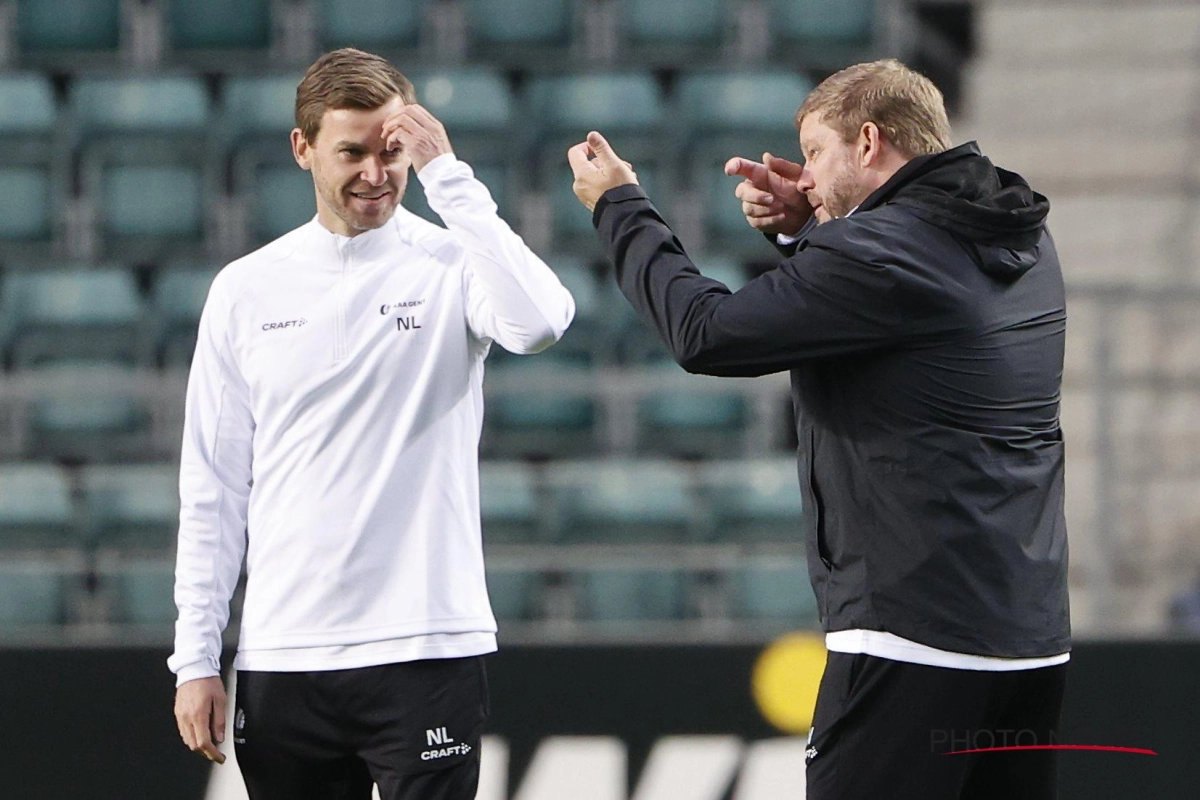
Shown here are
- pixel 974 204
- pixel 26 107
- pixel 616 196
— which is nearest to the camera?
pixel 974 204

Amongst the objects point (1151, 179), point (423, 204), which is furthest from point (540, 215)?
point (1151, 179)

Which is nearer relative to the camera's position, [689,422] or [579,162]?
[579,162]

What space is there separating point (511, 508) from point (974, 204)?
3.63m

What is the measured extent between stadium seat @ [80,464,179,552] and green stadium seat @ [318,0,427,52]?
9.69 feet

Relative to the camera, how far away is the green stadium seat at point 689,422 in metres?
6.46

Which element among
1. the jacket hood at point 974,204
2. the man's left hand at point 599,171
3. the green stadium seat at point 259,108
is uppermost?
the green stadium seat at point 259,108

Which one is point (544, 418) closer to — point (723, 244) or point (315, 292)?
point (723, 244)

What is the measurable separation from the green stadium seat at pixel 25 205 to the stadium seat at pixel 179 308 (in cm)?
74

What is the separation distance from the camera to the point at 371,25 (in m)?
8.34

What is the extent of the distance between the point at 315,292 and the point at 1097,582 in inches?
113

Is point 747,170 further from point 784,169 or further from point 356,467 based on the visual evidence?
point 356,467

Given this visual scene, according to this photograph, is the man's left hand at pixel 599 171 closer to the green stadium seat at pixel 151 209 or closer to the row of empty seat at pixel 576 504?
the row of empty seat at pixel 576 504

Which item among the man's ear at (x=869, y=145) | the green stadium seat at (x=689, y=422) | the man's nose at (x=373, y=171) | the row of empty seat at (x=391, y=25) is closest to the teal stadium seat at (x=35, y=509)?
the green stadium seat at (x=689, y=422)

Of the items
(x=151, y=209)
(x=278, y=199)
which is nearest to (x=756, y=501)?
(x=278, y=199)
